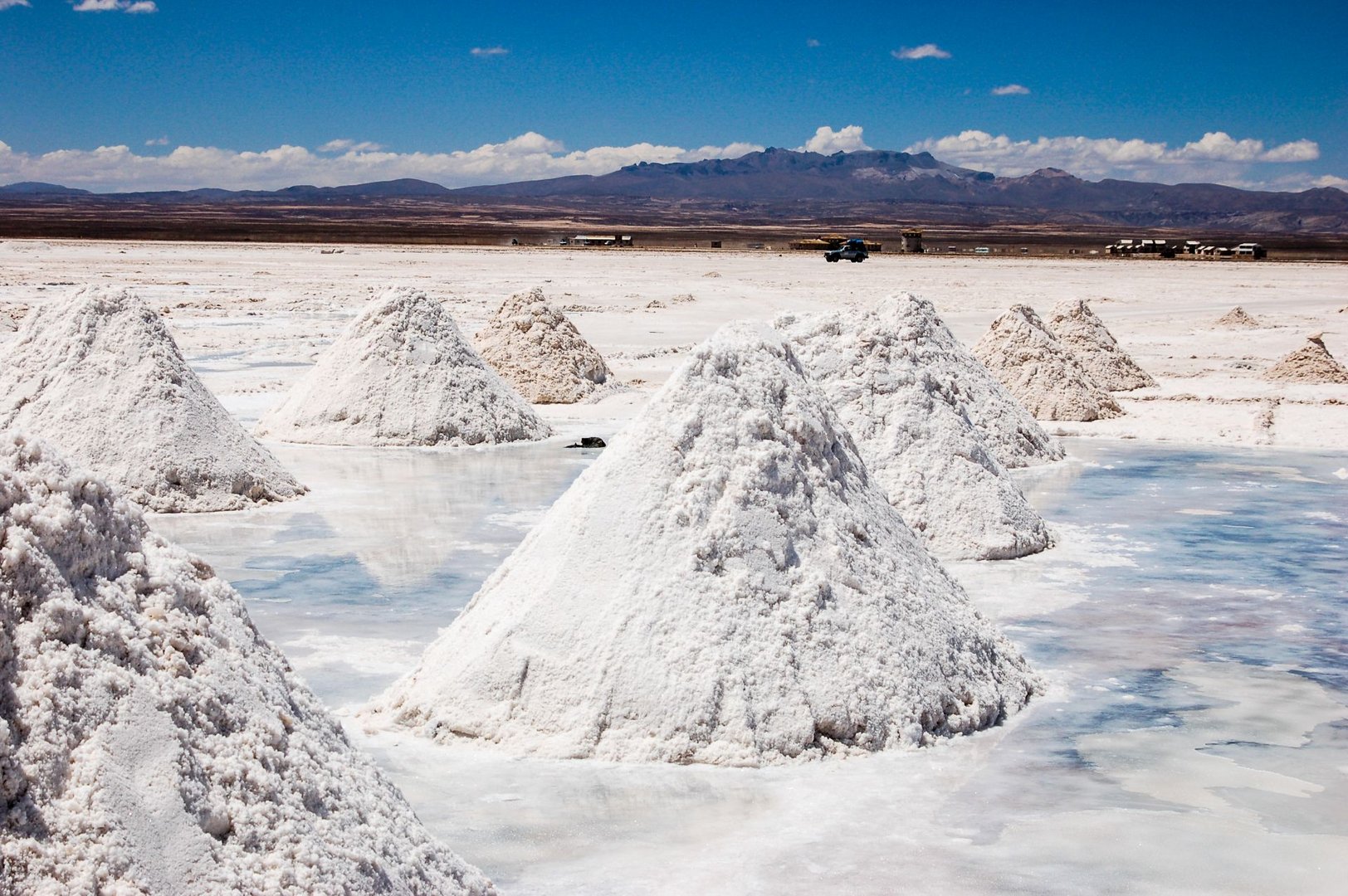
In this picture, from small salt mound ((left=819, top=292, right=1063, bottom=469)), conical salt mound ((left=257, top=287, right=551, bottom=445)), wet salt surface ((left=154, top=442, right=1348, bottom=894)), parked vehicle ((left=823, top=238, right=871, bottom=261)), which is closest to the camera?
wet salt surface ((left=154, top=442, right=1348, bottom=894))

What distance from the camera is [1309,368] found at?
1725cm

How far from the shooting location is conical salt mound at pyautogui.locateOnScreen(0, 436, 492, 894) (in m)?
2.53

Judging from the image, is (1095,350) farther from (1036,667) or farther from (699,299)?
(699,299)

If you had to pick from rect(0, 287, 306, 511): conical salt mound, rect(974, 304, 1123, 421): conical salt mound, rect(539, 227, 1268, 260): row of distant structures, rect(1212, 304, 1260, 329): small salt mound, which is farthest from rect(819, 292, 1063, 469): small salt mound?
rect(539, 227, 1268, 260): row of distant structures

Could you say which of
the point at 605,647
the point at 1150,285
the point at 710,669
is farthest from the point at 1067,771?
the point at 1150,285

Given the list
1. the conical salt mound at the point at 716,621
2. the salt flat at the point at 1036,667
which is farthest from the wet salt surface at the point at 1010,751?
the conical salt mound at the point at 716,621

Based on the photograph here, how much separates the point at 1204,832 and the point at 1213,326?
902 inches

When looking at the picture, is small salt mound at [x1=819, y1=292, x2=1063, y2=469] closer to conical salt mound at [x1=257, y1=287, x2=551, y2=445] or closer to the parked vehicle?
conical salt mound at [x1=257, y1=287, x2=551, y2=445]

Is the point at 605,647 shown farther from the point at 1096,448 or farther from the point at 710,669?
the point at 1096,448

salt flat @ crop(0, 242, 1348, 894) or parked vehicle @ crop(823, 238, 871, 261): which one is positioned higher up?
parked vehicle @ crop(823, 238, 871, 261)

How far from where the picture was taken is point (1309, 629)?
663 centimetres

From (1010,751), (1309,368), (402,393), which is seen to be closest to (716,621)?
(1010,751)

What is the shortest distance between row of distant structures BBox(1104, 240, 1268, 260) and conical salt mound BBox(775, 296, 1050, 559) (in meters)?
54.9

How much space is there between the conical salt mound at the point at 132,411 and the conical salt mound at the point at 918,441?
11.7 feet
